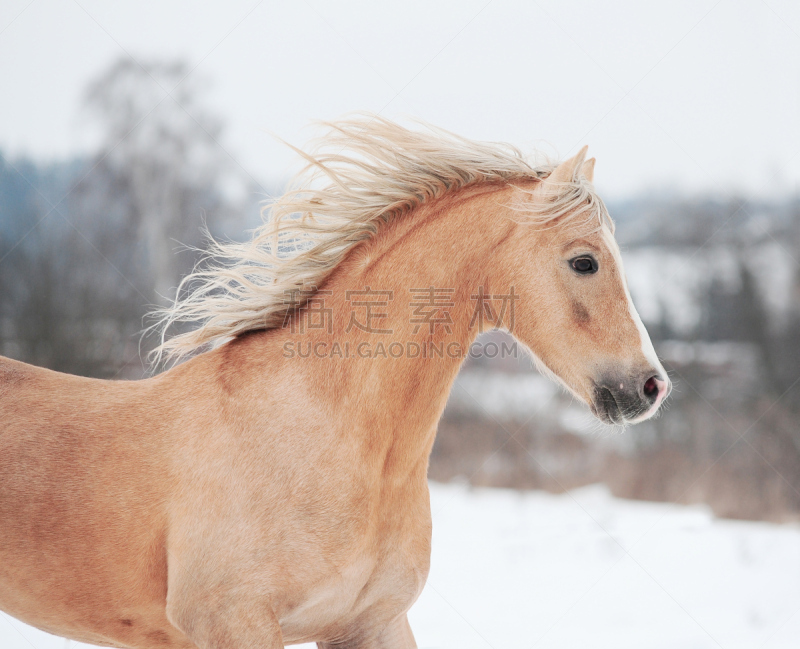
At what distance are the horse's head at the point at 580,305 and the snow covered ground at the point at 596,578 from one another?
215 centimetres

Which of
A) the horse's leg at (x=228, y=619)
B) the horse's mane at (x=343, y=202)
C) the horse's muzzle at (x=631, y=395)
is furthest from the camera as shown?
the horse's mane at (x=343, y=202)

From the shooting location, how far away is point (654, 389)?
1.61m

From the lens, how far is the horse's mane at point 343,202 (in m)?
1.82

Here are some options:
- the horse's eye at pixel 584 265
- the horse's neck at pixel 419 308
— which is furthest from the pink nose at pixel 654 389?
the horse's neck at pixel 419 308

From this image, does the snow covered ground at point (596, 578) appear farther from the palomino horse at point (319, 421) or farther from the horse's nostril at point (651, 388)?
the horse's nostril at point (651, 388)

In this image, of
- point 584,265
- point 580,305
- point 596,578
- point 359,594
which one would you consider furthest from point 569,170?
point 596,578

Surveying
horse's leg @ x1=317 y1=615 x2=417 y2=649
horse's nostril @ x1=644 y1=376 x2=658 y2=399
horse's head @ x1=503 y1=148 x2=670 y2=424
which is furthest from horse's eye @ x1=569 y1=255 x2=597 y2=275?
horse's leg @ x1=317 y1=615 x2=417 y2=649

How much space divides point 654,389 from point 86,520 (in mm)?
1435

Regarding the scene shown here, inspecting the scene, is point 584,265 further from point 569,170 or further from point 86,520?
point 86,520

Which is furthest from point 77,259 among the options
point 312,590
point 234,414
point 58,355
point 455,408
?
point 312,590

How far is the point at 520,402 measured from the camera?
592 centimetres

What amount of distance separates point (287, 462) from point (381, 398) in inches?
10.9

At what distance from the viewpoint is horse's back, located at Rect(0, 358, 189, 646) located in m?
1.61

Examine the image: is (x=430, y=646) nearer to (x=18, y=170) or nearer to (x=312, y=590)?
(x=312, y=590)
